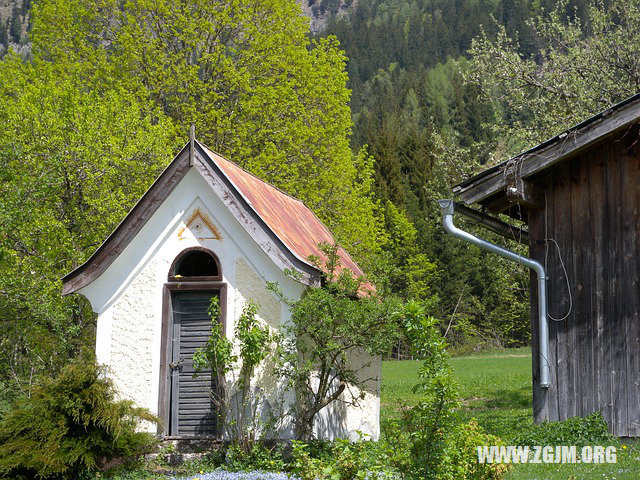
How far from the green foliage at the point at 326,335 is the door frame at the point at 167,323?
92cm

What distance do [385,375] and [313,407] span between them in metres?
16.4

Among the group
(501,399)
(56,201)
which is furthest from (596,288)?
(56,201)

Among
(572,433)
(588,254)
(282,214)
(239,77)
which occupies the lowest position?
(572,433)

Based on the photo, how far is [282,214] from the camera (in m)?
13.0

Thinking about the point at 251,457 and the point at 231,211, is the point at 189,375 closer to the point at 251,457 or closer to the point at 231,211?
the point at 251,457

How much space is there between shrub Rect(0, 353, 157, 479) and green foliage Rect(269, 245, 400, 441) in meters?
2.18

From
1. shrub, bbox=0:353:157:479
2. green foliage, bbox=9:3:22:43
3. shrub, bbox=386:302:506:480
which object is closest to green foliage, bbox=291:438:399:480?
shrub, bbox=386:302:506:480

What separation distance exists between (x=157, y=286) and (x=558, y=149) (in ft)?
19.2

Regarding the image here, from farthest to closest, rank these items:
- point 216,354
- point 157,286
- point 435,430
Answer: point 157,286 < point 216,354 < point 435,430

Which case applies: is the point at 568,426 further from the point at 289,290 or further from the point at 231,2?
the point at 231,2

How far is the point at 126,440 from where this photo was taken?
33.9ft

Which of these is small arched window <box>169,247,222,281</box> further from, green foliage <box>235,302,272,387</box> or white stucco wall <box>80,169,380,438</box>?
green foliage <box>235,302,272,387</box>

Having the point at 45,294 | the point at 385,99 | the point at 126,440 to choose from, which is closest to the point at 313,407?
the point at 126,440

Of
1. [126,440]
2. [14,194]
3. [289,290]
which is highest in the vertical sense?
[14,194]
